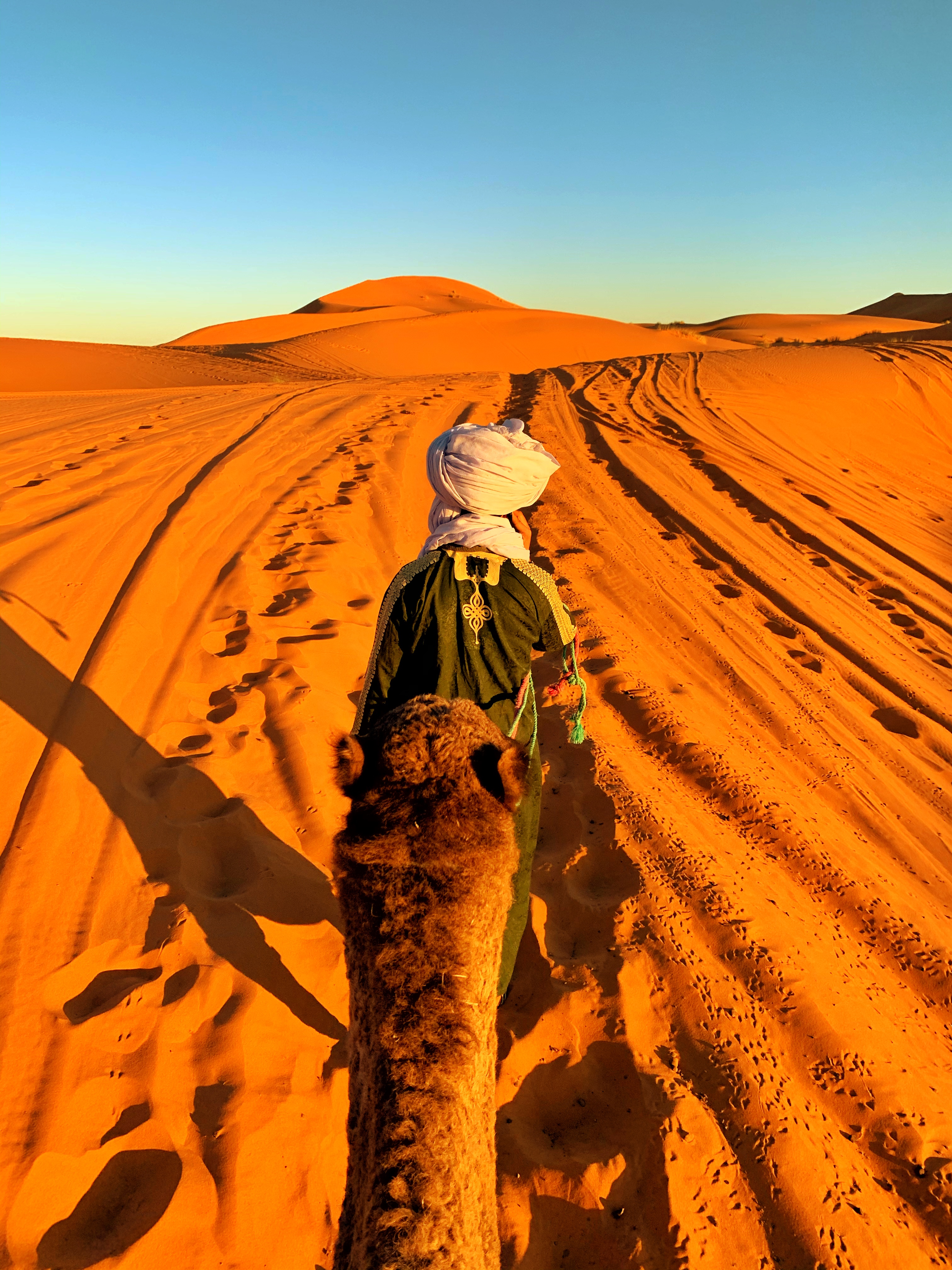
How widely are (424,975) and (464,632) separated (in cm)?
108

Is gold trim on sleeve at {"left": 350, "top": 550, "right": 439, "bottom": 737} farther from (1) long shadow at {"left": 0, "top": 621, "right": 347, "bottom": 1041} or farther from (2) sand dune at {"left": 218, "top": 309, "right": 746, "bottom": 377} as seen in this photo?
(2) sand dune at {"left": 218, "top": 309, "right": 746, "bottom": 377}

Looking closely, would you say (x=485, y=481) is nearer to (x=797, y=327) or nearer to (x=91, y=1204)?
(x=91, y=1204)

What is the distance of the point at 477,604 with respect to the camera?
6.95 feet

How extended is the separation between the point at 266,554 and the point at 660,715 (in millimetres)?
3499

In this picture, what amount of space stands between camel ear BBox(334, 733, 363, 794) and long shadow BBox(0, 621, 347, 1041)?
1.59 metres

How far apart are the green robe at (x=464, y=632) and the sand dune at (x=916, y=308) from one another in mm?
39612

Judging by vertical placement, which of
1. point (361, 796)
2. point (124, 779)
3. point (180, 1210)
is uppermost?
point (361, 796)

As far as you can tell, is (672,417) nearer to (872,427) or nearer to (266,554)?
(872,427)

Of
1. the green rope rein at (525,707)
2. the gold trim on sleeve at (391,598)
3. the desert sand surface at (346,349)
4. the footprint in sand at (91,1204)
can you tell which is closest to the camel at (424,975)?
the green rope rein at (525,707)

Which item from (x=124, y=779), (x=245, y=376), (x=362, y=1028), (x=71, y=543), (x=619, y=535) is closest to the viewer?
(x=362, y=1028)

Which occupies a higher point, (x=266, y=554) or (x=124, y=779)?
(x=266, y=554)

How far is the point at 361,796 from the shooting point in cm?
138

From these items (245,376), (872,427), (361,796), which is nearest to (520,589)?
(361,796)

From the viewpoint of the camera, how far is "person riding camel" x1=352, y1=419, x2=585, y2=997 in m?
2.11
